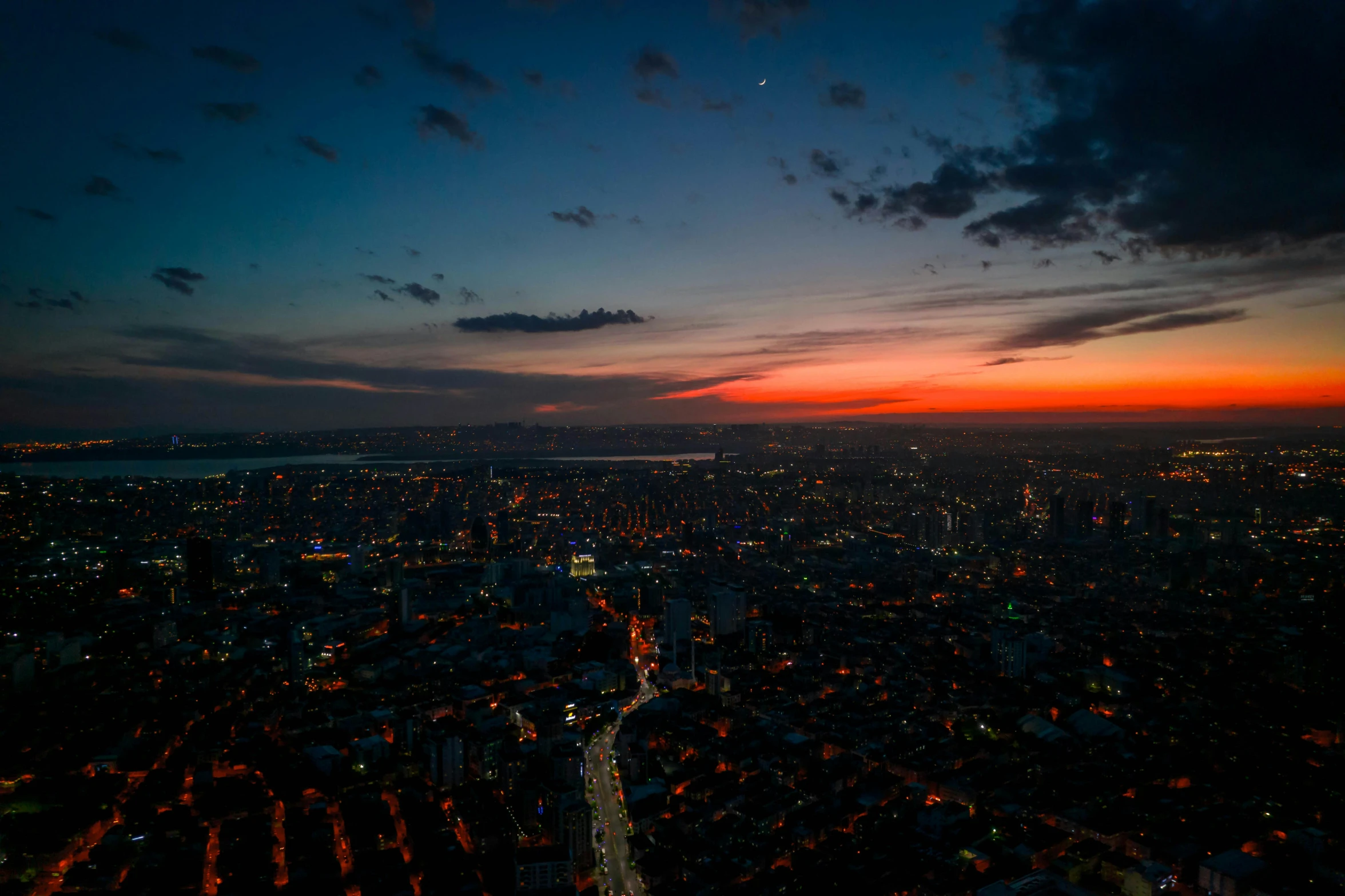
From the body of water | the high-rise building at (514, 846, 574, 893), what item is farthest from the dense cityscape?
the body of water

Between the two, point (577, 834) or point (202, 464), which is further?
point (202, 464)

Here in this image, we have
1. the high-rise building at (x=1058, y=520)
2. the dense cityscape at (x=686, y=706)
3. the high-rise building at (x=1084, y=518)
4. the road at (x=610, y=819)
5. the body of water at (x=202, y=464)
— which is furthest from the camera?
the body of water at (x=202, y=464)

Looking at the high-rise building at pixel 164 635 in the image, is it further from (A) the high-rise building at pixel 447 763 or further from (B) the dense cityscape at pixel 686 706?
(A) the high-rise building at pixel 447 763

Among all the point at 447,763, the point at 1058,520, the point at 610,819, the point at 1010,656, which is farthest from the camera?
the point at 1058,520

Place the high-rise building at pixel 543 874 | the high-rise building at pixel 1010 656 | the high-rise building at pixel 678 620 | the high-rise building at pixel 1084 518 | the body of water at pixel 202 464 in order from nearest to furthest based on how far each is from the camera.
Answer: the high-rise building at pixel 543 874
the high-rise building at pixel 1010 656
the high-rise building at pixel 678 620
the high-rise building at pixel 1084 518
the body of water at pixel 202 464

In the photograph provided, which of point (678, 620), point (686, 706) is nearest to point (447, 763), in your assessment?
point (686, 706)

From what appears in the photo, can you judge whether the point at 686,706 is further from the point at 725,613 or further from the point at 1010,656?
the point at 1010,656

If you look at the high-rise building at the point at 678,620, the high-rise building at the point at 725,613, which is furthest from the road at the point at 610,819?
the high-rise building at the point at 725,613
